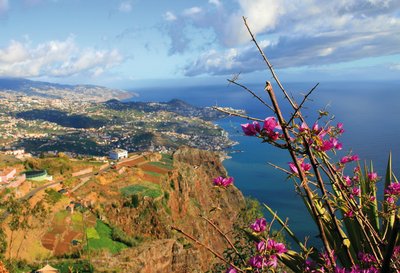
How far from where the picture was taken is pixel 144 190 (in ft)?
75.5

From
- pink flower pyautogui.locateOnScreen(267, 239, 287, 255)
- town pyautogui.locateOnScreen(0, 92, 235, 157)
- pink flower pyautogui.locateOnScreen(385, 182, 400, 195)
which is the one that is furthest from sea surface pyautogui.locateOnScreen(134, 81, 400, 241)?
pink flower pyautogui.locateOnScreen(267, 239, 287, 255)

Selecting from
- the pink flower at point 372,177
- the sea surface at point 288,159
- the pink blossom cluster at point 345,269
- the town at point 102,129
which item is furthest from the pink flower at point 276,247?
the town at point 102,129

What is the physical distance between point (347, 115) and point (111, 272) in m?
79.0

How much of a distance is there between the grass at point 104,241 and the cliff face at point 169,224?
633 mm

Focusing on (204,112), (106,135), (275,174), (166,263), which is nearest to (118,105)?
(204,112)

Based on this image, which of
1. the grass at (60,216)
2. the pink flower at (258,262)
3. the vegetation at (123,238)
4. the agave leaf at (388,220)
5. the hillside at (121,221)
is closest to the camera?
the pink flower at (258,262)

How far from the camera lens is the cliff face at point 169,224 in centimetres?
1620

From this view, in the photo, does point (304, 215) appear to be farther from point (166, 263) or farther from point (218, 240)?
point (166, 263)

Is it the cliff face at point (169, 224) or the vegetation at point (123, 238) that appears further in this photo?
the vegetation at point (123, 238)

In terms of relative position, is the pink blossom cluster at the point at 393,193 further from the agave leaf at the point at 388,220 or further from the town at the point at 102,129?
the town at the point at 102,129

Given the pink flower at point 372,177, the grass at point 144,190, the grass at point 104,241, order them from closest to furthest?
the pink flower at point 372,177, the grass at point 104,241, the grass at point 144,190

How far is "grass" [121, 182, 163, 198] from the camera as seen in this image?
22361 millimetres

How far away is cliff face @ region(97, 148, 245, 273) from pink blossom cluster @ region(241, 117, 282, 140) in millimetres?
7648

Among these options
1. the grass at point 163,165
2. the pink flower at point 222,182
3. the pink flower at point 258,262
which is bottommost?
the grass at point 163,165
